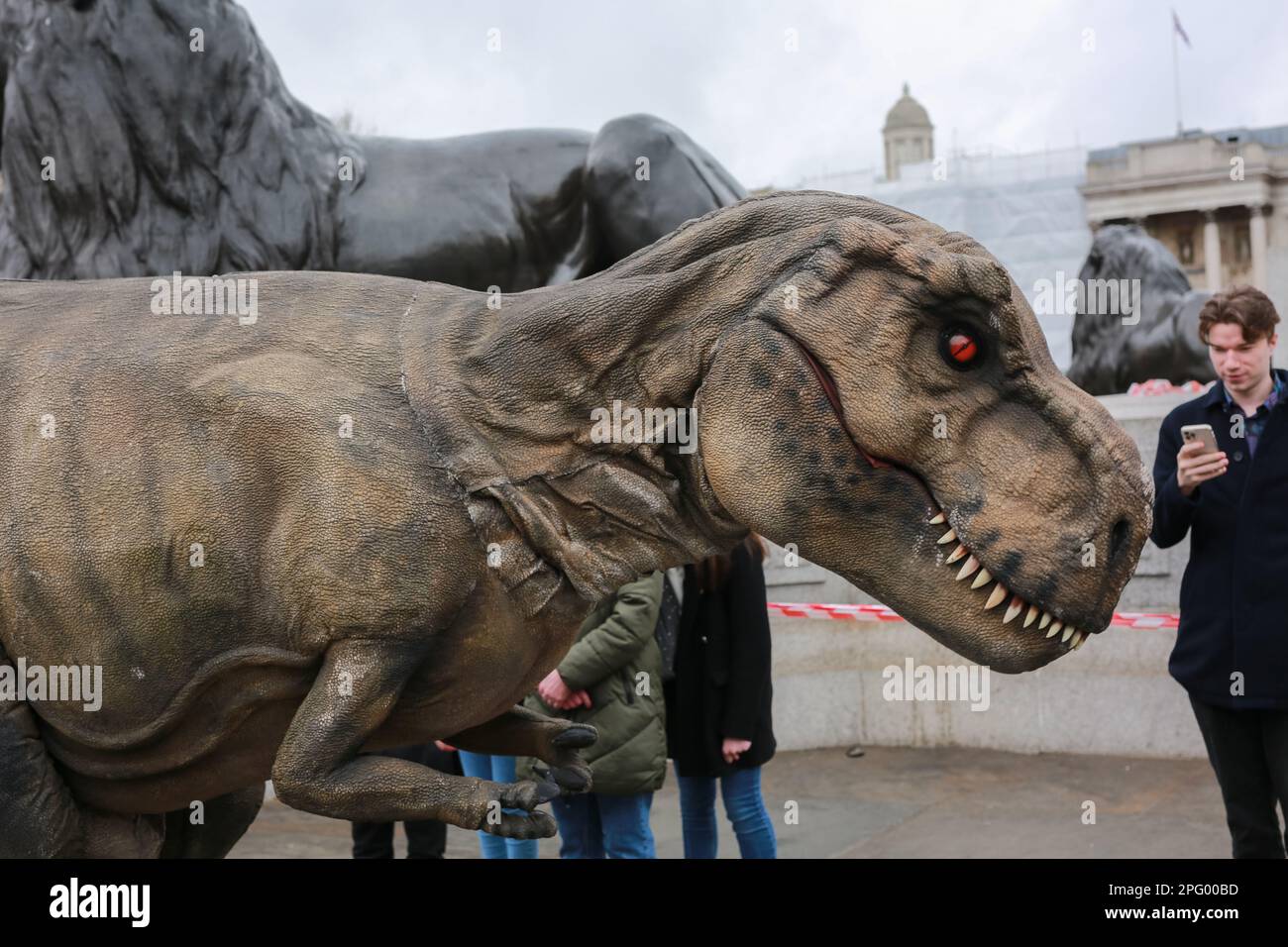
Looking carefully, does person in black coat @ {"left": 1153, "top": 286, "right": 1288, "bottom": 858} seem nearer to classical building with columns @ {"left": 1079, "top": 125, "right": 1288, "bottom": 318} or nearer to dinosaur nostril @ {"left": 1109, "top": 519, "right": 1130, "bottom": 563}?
dinosaur nostril @ {"left": 1109, "top": 519, "right": 1130, "bottom": 563}

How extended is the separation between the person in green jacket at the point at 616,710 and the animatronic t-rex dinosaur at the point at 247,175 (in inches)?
92.5

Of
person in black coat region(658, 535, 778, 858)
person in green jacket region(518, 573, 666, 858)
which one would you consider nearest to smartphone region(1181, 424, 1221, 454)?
person in black coat region(658, 535, 778, 858)

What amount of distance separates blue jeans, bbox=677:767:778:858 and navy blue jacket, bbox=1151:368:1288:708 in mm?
1802

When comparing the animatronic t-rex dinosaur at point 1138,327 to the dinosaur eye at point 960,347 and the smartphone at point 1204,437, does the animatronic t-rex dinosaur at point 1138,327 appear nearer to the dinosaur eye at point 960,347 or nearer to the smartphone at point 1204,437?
the smartphone at point 1204,437

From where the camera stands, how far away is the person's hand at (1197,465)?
4871 millimetres

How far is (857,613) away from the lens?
Answer: 9.08 meters

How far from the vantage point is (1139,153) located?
5466cm

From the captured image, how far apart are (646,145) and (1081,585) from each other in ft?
17.6

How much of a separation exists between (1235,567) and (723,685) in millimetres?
1961

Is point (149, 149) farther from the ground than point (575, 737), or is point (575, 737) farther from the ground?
point (149, 149)

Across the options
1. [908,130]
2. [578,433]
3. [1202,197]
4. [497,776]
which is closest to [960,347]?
[578,433]

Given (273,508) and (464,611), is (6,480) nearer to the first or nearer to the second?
(273,508)

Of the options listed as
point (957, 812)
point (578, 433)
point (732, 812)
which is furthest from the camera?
point (957, 812)

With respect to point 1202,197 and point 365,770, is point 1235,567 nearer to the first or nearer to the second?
point 365,770
